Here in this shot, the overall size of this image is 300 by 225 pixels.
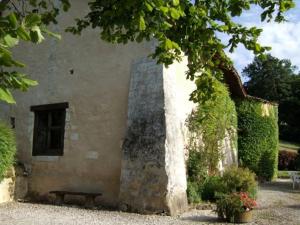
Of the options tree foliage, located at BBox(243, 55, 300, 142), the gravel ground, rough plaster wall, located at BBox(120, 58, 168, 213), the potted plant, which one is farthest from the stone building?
tree foliage, located at BBox(243, 55, 300, 142)

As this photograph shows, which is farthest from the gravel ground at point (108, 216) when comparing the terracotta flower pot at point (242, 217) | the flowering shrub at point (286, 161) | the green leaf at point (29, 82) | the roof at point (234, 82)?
the flowering shrub at point (286, 161)

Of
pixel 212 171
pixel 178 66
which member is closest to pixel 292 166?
pixel 212 171

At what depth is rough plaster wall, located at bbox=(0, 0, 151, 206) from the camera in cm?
985

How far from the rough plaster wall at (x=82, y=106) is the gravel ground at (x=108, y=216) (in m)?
1.20

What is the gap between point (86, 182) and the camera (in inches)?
399

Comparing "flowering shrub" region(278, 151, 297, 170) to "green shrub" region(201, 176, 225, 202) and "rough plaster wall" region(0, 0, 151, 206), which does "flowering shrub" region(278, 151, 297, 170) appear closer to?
"green shrub" region(201, 176, 225, 202)

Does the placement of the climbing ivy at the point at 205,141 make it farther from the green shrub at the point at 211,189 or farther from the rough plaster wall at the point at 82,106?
the rough plaster wall at the point at 82,106

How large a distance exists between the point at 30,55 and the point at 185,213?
693cm

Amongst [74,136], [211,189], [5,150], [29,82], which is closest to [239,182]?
[211,189]

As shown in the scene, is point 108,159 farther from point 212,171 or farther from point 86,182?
point 212,171

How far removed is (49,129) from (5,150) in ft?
5.81

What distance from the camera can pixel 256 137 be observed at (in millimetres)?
16141

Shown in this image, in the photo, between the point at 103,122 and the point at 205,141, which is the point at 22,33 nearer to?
the point at 103,122

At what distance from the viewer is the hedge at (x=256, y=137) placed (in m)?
15.8
